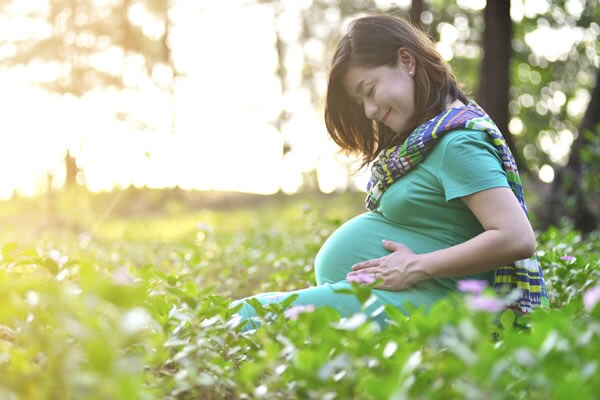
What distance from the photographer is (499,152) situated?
7.94ft

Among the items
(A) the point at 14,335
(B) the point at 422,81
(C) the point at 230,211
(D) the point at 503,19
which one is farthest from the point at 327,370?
(C) the point at 230,211

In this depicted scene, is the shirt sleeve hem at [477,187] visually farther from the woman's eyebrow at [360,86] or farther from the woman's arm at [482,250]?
the woman's eyebrow at [360,86]

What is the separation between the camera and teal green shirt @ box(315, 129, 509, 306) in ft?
7.52

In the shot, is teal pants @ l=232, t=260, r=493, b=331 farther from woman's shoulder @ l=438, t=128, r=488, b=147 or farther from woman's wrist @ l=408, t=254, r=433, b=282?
woman's shoulder @ l=438, t=128, r=488, b=147

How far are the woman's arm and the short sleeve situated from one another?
3 cm

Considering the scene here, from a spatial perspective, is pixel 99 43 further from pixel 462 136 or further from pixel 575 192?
pixel 462 136

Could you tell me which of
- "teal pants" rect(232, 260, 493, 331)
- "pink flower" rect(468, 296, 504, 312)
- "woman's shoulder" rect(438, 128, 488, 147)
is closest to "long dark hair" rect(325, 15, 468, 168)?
"woman's shoulder" rect(438, 128, 488, 147)

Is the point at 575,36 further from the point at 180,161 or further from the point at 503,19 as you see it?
the point at 180,161

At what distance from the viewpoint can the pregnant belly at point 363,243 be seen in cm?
251

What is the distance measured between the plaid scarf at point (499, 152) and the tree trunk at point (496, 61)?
545 cm

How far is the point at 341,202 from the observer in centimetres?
1390

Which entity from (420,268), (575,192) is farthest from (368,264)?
(575,192)

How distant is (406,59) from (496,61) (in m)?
5.60

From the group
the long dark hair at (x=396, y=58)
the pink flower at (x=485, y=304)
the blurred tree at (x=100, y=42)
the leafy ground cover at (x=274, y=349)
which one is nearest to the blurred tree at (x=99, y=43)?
the blurred tree at (x=100, y=42)
